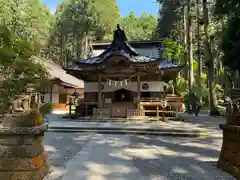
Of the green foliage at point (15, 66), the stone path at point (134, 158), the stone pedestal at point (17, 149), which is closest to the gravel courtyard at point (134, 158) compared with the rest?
the stone path at point (134, 158)

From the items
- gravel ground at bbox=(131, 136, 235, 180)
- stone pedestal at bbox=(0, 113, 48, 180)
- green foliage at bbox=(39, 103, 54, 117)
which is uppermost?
green foliage at bbox=(39, 103, 54, 117)

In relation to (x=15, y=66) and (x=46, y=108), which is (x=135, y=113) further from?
(x=15, y=66)

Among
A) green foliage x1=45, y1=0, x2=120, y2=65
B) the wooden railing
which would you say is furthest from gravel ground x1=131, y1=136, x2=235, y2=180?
green foliage x1=45, y1=0, x2=120, y2=65

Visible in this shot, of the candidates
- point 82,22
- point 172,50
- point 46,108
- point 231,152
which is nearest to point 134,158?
point 231,152

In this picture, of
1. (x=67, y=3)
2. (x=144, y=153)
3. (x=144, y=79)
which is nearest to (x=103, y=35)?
(x=67, y=3)

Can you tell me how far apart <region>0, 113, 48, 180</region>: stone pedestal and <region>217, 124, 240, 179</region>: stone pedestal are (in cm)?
338

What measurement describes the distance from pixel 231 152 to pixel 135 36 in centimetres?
4366

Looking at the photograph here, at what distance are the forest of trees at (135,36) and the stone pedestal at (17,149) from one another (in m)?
0.62

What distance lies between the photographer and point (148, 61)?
1236 cm

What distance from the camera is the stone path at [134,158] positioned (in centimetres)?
→ 407

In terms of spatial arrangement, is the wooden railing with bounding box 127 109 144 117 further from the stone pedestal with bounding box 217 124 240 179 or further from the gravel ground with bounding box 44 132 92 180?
the stone pedestal with bounding box 217 124 240 179

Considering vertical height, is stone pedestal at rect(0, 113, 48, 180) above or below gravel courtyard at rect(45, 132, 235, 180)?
above

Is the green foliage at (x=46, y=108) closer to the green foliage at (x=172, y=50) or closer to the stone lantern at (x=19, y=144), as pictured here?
the stone lantern at (x=19, y=144)

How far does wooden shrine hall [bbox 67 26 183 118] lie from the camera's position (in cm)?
1278
